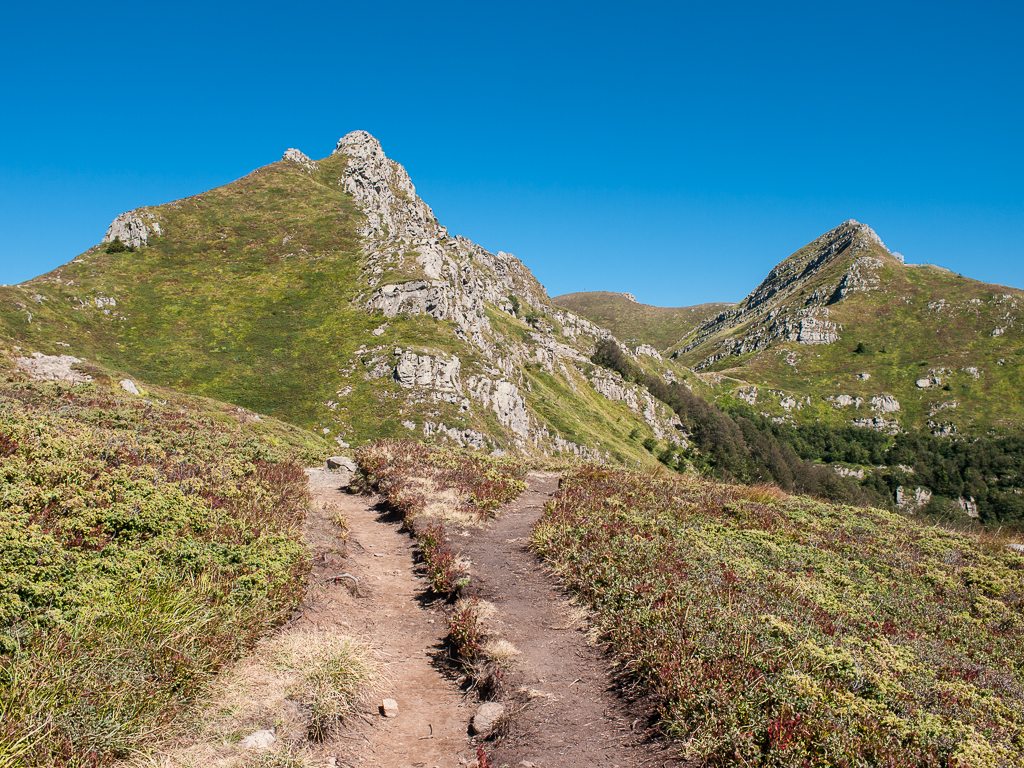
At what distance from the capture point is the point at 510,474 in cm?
2273

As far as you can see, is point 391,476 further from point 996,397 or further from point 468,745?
point 996,397

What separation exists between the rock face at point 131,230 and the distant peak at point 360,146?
60.7 m

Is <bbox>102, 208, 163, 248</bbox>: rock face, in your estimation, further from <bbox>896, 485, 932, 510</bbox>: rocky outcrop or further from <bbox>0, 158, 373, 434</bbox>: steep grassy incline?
<bbox>896, 485, 932, 510</bbox>: rocky outcrop

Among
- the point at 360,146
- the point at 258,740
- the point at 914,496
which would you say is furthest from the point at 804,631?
the point at 914,496

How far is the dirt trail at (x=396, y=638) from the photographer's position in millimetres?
6074

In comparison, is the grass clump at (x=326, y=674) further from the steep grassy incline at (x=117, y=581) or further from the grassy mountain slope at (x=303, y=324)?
the grassy mountain slope at (x=303, y=324)

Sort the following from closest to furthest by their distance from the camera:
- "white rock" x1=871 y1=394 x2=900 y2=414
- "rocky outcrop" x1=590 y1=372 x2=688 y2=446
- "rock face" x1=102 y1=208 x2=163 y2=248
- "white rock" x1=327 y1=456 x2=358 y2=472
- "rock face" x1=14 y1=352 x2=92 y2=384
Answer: "white rock" x1=327 y1=456 x2=358 y2=472 → "rock face" x1=14 y1=352 x2=92 y2=384 → "rock face" x1=102 y1=208 x2=163 y2=248 → "rocky outcrop" x1=590 y1=372 x2=688 y2=446 → "white rock" x1=871 y1=394 x2=900 y2=414

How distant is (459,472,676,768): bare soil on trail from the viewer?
5535 mm

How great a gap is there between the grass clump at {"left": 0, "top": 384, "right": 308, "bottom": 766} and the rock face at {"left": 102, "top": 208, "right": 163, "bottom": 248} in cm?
8089

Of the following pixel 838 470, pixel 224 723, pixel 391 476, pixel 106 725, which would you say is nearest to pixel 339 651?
pixel 224 723

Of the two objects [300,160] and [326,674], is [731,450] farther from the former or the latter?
[300,160]

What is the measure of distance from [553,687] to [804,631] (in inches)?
154

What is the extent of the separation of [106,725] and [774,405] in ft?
719

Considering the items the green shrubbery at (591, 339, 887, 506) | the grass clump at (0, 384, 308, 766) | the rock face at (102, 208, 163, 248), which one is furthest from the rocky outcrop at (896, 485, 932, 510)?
the rock face at (102, 208, 163, 248)
